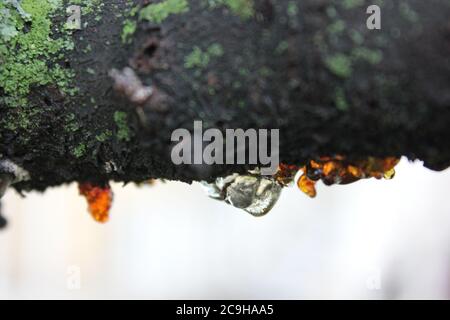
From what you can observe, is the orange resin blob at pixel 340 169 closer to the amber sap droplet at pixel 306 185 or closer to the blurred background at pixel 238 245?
the amber sap droplet at pixel 306 185

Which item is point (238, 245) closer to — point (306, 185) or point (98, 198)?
point (98, 198)

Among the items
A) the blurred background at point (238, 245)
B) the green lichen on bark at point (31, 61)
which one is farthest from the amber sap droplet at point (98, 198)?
the blurred background at point (238, 245)

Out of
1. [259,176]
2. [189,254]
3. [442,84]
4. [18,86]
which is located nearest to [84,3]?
[18,86]

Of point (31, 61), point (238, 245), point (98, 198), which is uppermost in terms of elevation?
point (31, 61)

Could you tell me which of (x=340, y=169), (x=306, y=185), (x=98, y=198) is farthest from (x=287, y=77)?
(x=98, y=198)

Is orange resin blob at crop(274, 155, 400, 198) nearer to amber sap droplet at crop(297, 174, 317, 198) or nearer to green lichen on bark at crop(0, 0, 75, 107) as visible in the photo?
amber sap droplet at crop(297, 174, 317, 198)
